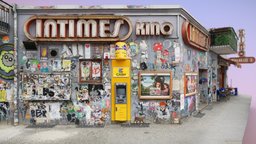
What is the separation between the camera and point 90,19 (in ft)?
31.7

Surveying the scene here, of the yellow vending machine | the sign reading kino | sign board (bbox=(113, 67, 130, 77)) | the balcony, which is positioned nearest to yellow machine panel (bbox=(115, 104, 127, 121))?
the yellow vending machine

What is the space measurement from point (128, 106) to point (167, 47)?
3.31m

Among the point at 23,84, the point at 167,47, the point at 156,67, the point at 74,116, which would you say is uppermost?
the point at 167,47

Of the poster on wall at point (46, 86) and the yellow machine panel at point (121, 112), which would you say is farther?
the poster on wall at point (46, 86)

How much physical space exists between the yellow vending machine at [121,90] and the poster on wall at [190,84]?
310 cm

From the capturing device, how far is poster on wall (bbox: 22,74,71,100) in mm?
9852

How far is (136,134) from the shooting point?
830 centimetres

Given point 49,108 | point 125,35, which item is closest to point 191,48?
point 125,35

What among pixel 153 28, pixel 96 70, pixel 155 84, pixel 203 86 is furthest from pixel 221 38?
pixel 96 70

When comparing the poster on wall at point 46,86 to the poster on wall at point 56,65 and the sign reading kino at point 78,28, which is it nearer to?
the poster on wall at point 56,65

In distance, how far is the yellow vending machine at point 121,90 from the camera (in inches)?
383

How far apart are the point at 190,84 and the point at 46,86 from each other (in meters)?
7.45

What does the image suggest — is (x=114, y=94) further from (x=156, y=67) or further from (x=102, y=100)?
(x=156, y=67)

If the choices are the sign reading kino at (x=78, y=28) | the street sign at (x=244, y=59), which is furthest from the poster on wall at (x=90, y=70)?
the street sign at (x=244, y=59)
